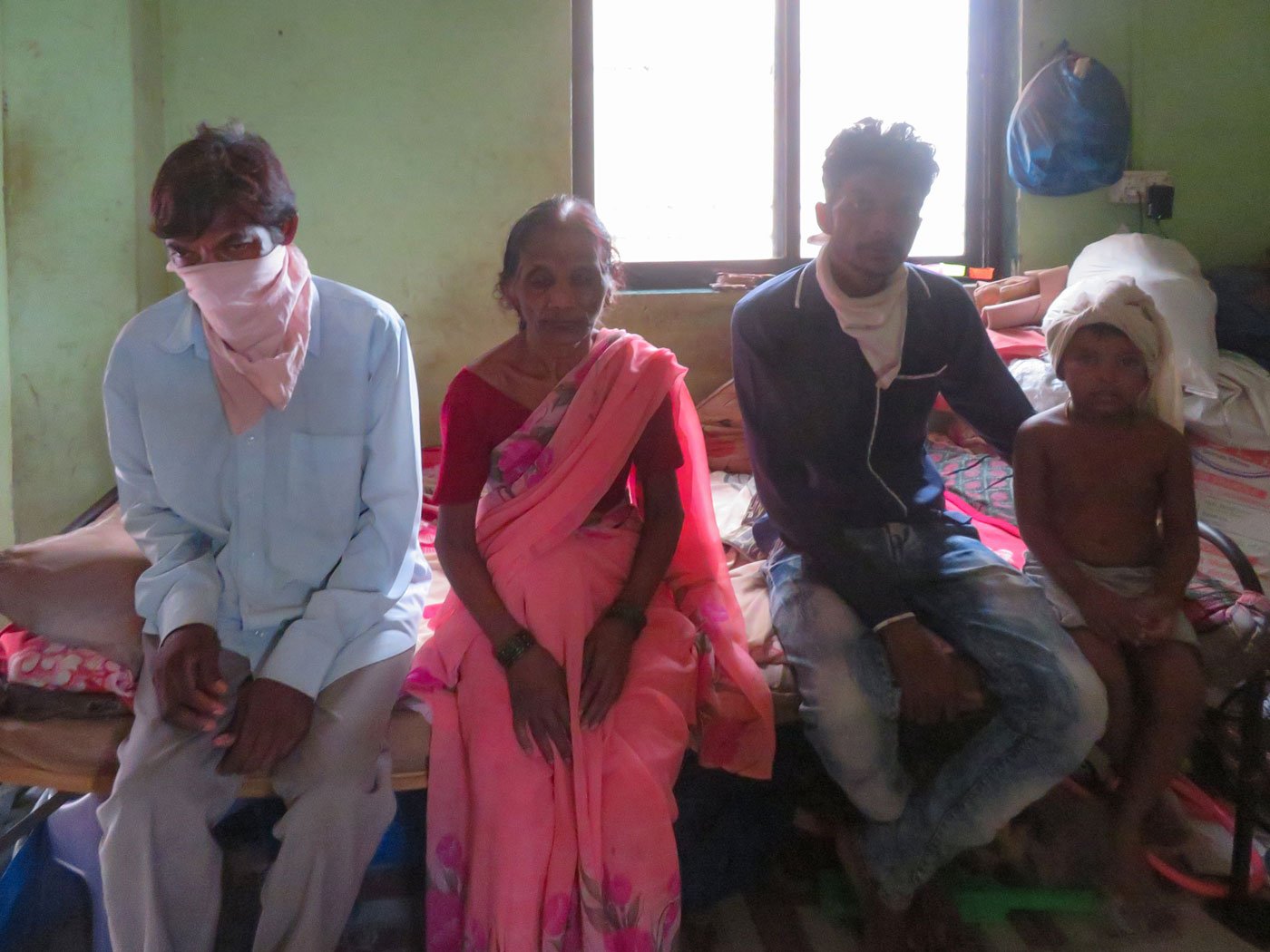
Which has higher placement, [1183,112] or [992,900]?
[1183,112]

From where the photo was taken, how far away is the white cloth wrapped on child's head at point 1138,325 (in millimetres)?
1896

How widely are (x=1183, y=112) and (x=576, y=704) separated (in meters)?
3.46

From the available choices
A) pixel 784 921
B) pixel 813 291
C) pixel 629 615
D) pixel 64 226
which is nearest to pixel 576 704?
pixel 629 615

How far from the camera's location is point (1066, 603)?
1838 millimetres

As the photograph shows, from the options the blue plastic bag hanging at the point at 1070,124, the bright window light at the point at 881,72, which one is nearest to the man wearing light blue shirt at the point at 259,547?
the bright window light at the point at 881,72

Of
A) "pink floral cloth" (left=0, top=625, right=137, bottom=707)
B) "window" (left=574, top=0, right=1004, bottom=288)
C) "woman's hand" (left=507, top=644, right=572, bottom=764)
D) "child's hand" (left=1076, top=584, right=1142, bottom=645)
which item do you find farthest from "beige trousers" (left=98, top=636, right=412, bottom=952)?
"window" (left=574, top=0, right=1004, bottom=288)

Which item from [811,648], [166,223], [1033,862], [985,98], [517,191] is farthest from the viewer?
[985,98]

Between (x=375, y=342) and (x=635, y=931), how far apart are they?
107 cm

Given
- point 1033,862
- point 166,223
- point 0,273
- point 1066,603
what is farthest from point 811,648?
point 0,273

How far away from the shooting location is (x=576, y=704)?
1601 mm

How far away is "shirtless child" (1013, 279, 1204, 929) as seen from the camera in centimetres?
178

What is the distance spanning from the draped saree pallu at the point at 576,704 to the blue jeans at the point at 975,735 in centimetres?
12

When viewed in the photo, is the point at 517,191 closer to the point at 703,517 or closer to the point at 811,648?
the point at 703,517

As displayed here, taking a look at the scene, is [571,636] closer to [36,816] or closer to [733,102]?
[36,816]
